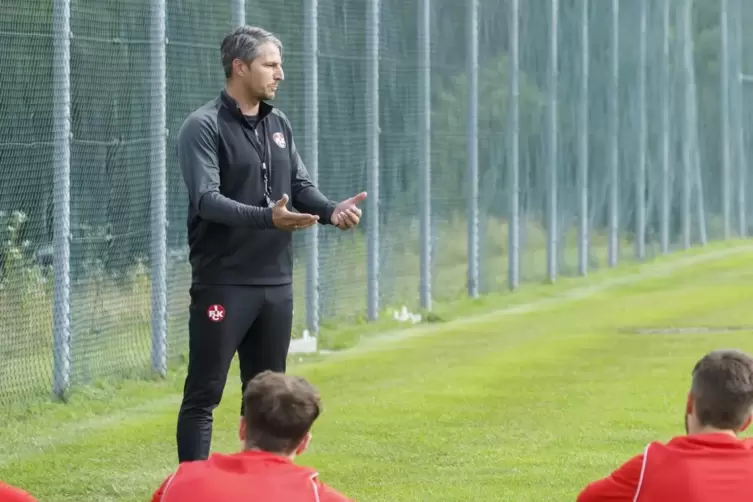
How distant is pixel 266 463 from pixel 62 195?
7.07 metres

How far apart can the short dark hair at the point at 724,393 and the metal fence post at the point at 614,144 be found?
2070 centimetres

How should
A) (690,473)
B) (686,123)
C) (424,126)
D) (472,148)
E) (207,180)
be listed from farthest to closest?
(686,123) < (472,148) < (424,126) < (207,180) < (690,473)

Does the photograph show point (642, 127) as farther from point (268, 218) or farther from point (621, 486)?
point (621, 486)

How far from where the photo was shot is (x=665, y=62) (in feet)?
94.9

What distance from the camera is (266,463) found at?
4.48 meters

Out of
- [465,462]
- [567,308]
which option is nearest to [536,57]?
[567,308]

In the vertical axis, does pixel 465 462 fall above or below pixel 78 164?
below

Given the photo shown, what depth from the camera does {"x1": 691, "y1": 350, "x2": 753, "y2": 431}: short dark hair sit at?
4703mm

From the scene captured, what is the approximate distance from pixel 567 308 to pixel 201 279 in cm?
1234

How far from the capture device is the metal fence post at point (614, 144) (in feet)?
83.5

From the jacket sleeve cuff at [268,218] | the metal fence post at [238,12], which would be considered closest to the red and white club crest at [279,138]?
the jacket sleeve cuff at [268,218]

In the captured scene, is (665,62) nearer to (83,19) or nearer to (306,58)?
(306,58)

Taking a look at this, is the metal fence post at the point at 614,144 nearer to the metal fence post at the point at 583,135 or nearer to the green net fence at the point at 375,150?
the green net fence at the point at 375,150

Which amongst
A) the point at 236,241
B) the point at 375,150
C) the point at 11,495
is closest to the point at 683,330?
the point at 375,150
